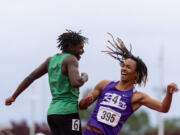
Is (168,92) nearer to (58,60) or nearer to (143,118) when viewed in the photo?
(58,60)

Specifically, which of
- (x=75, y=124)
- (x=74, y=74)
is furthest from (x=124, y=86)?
(x=74, y=74)

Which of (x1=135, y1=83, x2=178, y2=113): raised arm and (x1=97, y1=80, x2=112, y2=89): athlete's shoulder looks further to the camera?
(x1=97, y1=80, x2=112, y2=89): athlete's shoulder

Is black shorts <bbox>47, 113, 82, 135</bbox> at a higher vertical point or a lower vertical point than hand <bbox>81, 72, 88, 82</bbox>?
lower

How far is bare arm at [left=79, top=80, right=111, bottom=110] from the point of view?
10.2 meters

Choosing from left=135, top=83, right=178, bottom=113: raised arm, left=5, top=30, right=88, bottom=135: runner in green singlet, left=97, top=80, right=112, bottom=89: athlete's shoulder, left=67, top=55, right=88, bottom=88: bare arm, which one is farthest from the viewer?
left=97, top=80, right=112, bottom=89: athlete's shoulder

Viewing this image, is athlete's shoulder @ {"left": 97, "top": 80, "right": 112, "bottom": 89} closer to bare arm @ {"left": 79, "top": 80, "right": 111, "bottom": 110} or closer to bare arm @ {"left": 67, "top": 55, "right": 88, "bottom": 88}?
bare arm @ {"left": 79, "top": 80, "right": 111, "bottom": 110}

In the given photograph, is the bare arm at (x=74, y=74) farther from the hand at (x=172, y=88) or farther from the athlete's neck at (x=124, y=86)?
the hand at (x=172, y=88)

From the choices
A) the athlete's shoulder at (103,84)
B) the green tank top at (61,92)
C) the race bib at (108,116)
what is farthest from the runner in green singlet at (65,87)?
the athlete's shoulder at (103,84)

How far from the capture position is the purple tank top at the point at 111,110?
1059 cm

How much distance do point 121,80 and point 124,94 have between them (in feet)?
0.67

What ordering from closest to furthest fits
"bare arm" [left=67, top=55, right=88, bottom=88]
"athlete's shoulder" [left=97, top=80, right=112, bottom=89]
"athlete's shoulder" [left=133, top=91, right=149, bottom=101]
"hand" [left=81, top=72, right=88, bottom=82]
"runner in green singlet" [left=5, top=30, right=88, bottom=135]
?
"bare arm" [left=67, top=55, right=88, bottom=88], "hand" [left=81, top=72, right=88, bottom=82], "runner in green singlet" [left=5, top=30, right=88, bottom=135], "athlete's shoulder" [left=133, top=91, right=149, bottom=101], "athlete's shoulder" [left=97, top=80, right=112, bottom=89]

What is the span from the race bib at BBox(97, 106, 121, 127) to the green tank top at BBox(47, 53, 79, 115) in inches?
16.9

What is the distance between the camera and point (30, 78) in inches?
424

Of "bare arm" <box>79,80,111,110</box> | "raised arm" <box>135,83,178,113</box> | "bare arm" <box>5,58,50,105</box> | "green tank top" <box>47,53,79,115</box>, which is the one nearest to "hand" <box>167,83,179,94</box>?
"raised arm" <box>135,83,178,113</box>
